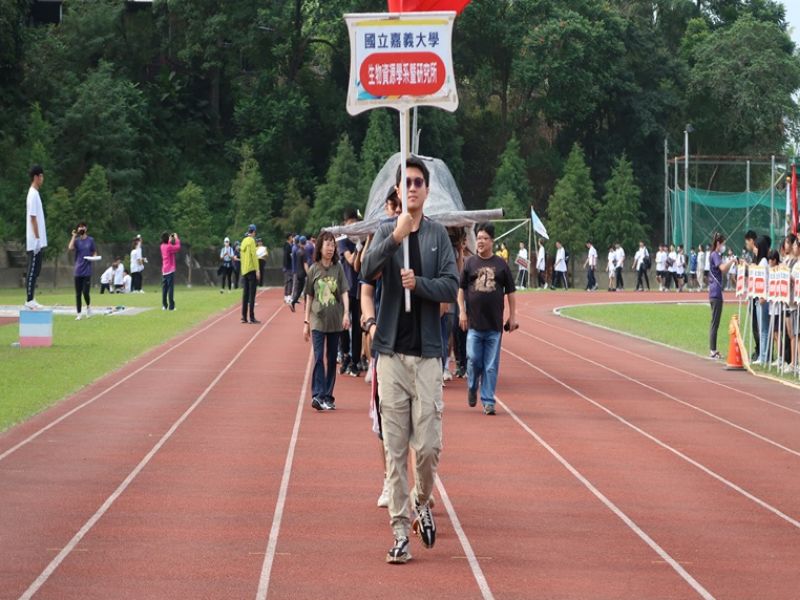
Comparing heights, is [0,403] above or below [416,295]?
below

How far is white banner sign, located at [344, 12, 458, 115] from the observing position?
9.58 metres

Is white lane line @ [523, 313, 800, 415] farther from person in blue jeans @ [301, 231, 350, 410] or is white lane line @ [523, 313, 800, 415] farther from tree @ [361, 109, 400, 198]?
tree @ [361, 109, 400, 198]

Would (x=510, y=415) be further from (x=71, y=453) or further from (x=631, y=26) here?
(x=631, y=26)

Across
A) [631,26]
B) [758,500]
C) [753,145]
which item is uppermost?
[631,26]

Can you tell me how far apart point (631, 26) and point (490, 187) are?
10563 millimetres

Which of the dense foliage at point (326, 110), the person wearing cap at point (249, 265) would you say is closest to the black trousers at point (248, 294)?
the person wearing cap at point (249, 265)

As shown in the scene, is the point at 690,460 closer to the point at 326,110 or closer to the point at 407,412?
the point at 407,412

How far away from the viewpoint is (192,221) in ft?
200

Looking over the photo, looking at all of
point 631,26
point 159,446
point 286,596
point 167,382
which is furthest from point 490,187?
point 286,596

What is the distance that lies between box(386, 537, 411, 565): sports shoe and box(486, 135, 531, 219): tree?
58.5m

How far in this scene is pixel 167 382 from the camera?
18031 mm

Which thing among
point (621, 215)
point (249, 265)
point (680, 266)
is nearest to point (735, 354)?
point (249, 265)

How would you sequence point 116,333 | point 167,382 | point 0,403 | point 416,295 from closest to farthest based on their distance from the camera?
point 416,295
point 0,403
point 167,382
point 116,333

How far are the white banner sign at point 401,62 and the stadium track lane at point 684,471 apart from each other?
9.86 feet
